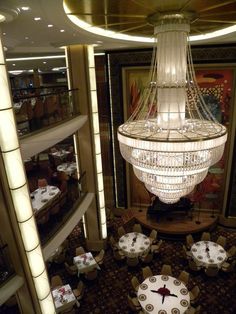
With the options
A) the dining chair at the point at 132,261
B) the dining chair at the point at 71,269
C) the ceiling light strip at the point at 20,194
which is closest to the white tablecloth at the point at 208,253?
the dining chair at the point at 132,261

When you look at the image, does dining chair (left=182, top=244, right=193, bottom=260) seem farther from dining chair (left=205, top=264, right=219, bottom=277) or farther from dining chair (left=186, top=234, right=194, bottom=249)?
dining chair (left=205, top=264, right=219, bottom=277)

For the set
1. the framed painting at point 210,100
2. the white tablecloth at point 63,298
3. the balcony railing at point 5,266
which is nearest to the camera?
the balcony railing at point 5,266

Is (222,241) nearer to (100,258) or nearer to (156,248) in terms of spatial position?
(156,248)

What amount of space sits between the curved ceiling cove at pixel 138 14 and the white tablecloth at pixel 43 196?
5461 mm

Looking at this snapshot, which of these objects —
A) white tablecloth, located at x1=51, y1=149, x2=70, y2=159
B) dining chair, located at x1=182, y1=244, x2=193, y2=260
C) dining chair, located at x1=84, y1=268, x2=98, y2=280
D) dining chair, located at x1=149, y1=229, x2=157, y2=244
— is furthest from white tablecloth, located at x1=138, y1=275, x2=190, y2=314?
white tablecloth, located at x1=51, y1=149, x2=70, y2=159

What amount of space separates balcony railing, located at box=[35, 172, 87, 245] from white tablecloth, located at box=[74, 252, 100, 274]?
1.74 metres

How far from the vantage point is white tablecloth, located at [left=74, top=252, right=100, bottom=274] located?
23.7 feet

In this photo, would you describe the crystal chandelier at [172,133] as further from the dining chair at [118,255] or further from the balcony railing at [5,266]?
the dining chair at [118,255]

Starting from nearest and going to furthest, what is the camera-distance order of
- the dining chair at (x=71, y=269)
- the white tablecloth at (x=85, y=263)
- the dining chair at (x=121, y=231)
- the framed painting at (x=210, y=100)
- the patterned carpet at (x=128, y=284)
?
the patterned carpet at (x=128, y=284), the white tablecloth at (x=85, y=263), the dining chair at (x=71, y=269), the framed painting at (x=210, y=100), the dining chair at (x=121, y=231)

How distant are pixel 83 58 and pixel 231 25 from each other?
3730mm

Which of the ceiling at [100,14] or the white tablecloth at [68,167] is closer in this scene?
the ceiling at [100,14]

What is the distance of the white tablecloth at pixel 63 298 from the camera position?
616 centimetres

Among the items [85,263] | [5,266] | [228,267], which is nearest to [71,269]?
[85,263]

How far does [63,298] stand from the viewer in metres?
6.34
